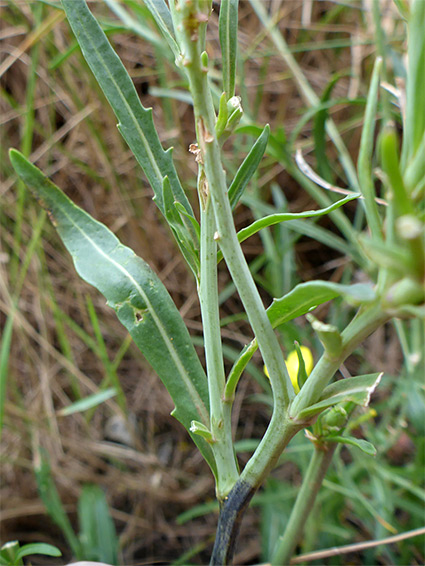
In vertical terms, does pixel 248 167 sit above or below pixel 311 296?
above

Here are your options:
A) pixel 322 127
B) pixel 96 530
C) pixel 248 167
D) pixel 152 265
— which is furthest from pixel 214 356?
pixel 152 265

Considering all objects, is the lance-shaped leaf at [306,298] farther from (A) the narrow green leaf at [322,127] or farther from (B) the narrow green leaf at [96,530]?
(B) the narrow green leaf at [96,530]

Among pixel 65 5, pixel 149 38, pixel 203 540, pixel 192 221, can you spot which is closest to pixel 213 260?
pixel 192 221

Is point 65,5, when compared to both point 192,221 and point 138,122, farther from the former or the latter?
point 192,221

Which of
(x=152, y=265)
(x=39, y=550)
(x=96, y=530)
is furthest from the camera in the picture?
(x=152, y=265)

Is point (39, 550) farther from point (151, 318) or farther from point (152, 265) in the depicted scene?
point (152, 265)

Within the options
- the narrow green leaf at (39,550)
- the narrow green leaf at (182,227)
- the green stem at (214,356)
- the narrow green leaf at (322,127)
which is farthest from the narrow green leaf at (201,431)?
the narrow green leaf at (322,127)
